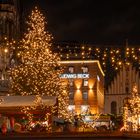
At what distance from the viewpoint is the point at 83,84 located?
100375 mm

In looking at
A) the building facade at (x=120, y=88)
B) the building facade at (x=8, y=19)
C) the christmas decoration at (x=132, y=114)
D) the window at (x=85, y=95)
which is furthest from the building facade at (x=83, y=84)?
the christmas decoration at (x=132, y=114)

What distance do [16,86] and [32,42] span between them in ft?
14.5

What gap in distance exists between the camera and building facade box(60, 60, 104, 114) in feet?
328

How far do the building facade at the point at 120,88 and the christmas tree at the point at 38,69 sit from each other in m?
67.1

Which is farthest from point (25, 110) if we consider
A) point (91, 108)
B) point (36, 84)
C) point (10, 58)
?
point (91, 108)

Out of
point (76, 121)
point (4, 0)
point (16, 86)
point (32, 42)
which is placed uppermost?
point (4, 0)

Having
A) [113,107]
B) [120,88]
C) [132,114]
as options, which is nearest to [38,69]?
[132,114]

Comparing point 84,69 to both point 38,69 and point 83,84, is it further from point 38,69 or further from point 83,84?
point 38,69

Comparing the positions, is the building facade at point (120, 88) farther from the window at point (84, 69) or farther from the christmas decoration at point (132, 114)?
the christmas decoration at point (132, 114)

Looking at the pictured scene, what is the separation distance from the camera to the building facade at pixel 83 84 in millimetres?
100000

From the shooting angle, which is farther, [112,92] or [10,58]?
[112,92]

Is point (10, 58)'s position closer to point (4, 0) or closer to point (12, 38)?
point (12, 38)

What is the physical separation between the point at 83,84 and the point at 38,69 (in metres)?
51.4

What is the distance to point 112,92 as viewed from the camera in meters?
122
